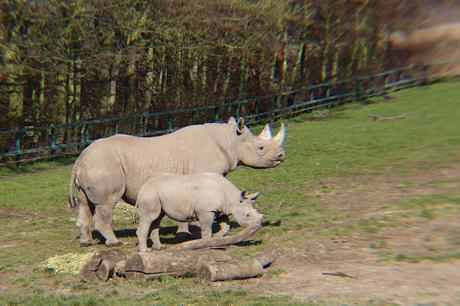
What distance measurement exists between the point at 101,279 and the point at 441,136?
16.7 meters

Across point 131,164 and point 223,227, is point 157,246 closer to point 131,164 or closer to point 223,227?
point 223,227

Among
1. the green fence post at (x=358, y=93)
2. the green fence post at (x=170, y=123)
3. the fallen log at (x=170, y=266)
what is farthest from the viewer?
the green fence post at (x=358, y=93)

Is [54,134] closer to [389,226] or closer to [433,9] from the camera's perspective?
[389,226]

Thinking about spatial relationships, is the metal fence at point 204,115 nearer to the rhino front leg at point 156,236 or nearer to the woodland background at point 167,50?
the woodland background at point 167,50

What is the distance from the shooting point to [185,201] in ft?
45.0

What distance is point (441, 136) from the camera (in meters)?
26.8

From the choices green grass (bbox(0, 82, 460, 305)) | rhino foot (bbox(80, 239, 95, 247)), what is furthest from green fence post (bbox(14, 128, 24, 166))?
rhino foot (bbox(80, 239, 95, 247))

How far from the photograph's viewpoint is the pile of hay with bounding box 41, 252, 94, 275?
13125 mm

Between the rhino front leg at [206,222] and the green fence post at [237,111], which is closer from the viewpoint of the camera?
the rhino front leg at [206,222]

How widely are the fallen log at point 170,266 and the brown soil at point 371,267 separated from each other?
0.18 m

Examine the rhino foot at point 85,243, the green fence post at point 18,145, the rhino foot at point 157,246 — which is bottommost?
the rhino foot at point 85,243

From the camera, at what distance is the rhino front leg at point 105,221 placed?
48.4ft

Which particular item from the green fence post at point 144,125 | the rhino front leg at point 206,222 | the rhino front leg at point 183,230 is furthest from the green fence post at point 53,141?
the rhino front leg at point 206,222

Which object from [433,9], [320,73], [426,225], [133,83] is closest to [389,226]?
[426,225]
